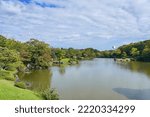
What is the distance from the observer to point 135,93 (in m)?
16.8

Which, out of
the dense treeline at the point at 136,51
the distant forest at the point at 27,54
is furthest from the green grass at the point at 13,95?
the dense treeline at the point at 136,51

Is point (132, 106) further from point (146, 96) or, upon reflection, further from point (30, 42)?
point (30, 42)

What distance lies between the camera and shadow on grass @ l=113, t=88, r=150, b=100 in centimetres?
1543

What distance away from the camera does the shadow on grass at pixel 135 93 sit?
608 inches

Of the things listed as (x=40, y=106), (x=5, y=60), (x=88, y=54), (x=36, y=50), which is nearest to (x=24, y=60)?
(x=36, y=50)

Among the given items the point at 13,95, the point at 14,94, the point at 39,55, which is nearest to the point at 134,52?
the point at 39,55

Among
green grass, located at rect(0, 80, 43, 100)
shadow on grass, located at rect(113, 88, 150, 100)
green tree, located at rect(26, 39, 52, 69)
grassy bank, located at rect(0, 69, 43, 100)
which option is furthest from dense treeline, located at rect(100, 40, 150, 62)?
green grass, located at rect(0, 80, 43, 100)

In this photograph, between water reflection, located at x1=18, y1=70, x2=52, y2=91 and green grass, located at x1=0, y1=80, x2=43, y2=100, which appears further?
water reflection, located at x1=18, y1=70, x2=52, y2=91

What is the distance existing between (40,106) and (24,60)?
105 ft

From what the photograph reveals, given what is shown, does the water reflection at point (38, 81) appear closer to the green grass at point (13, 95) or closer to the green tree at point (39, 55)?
the green grass at point (13, 95)

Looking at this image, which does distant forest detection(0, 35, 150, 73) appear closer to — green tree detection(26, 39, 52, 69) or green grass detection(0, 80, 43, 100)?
green tree detection(26, 39, 52, 69)

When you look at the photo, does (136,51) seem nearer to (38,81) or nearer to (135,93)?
(38,81)

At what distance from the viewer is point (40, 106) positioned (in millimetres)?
3078

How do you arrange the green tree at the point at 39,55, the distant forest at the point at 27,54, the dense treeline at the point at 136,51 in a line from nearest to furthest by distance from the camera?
the distant forest at the point at 27,54 < the green tree at the point at 39,55 < the dense treeline at the point at 136,51
